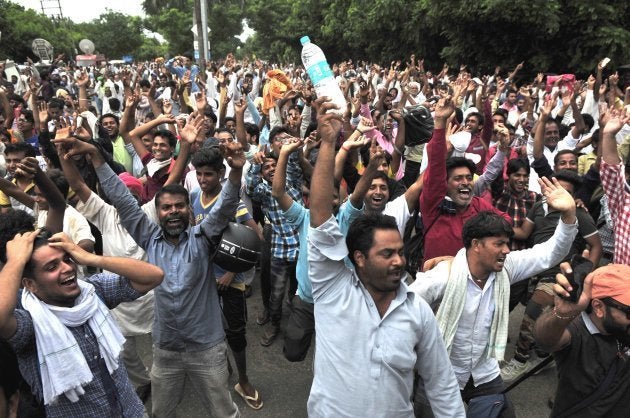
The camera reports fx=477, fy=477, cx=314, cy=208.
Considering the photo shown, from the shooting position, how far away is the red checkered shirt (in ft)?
10.2

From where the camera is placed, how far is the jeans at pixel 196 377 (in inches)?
113

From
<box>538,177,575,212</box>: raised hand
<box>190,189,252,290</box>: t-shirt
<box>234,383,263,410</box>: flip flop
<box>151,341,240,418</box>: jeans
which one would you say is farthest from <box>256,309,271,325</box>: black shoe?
<box>538,177,575,212</box>: raised hand

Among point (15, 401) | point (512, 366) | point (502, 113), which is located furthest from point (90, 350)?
point (502, 113)

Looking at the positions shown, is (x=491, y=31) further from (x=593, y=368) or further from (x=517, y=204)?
(x=593, y=368)

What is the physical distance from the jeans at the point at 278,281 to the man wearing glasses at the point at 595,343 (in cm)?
249

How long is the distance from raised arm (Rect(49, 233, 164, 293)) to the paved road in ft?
5.38

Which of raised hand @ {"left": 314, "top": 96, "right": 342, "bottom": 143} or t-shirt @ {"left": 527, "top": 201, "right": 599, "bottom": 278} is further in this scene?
t-shirt @ {"left": 527, "top": 201, "right": 599, "bottom": 278}

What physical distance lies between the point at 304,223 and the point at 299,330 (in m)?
0.78

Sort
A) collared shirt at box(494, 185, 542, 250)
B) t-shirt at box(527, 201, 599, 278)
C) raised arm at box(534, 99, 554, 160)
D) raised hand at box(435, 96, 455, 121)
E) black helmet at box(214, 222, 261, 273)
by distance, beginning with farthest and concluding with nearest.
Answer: raised arm at box(534, 99, 554, 160) → collared shirt at box(494, 185, 542, 250) → t-shirt at box(527, 201, 599, 278) → raised hand at box(435, 96, 455, 121) → black helmet at box(214, 222, 261, 273)

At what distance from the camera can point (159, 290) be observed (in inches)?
111

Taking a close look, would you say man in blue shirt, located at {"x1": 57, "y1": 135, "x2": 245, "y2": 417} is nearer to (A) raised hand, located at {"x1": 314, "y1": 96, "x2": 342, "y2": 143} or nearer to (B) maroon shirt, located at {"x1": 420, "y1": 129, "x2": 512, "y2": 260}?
(A) raised hand, located at {"x1": 314, "y1": 96, "x2": 342, "y2": 143}

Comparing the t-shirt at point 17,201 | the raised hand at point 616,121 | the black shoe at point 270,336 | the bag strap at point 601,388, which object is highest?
the raised hand at point 616,121

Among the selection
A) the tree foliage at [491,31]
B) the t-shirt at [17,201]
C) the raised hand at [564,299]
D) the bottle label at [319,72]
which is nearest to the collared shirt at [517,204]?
the bottle label at [319,72]

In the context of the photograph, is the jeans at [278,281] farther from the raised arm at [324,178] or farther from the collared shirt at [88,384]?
the raised arm at [324,178]
